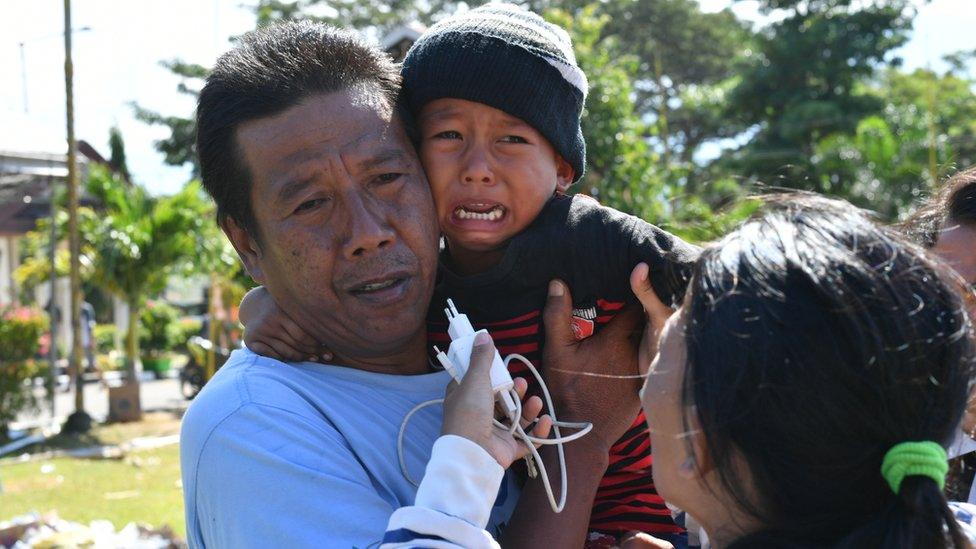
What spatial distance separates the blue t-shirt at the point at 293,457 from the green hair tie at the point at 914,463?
2.77ft

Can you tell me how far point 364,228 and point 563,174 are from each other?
763 mm

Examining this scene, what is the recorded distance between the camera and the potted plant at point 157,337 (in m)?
A: 23.0

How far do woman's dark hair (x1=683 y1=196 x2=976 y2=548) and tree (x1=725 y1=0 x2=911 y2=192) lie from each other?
64.7 ft

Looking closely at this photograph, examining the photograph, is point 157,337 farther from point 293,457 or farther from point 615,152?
point 293,457

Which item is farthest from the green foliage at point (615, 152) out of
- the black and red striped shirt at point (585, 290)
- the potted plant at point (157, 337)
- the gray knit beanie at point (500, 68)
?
the potted plant at point (157, 337)

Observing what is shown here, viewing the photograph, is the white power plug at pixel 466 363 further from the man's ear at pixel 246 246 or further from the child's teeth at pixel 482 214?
the man's ear at pixel 246 246

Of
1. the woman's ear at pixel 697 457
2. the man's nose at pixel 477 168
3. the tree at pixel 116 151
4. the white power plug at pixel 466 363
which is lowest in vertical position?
the woman's ear at pixel 697 457

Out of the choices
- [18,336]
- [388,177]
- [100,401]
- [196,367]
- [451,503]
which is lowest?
[100,401]

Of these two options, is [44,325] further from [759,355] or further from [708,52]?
[708,52]

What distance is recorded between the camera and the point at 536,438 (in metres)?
1.89

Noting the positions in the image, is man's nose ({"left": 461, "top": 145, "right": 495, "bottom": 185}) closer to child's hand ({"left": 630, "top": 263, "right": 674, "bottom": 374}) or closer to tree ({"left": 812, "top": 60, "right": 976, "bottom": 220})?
child's hand ({"left": 630, "top": 263, "right": 674, "bottom": 374})

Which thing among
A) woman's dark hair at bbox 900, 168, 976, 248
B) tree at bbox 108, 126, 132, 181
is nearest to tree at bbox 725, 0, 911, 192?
woman's dark hair at bbox 900, 168, 976, 248

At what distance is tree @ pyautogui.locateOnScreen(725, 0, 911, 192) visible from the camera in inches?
814

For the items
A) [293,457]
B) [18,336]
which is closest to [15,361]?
[18,336]
